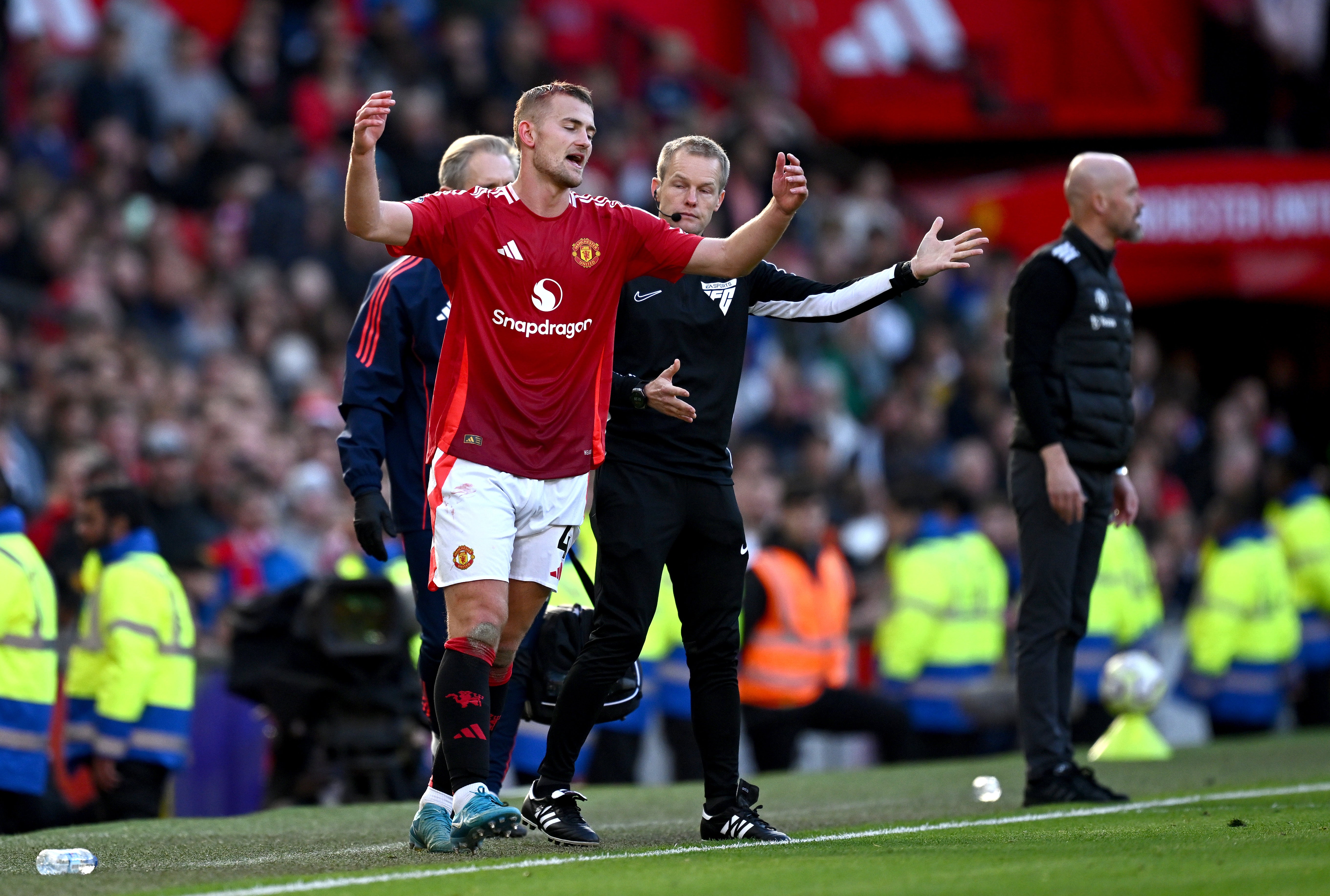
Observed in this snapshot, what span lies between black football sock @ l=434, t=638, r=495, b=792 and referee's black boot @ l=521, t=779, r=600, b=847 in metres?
0.47

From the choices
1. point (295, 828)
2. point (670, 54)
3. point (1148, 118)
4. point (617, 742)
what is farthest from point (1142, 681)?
point (1148, 118)

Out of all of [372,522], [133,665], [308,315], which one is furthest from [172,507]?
[372,522]

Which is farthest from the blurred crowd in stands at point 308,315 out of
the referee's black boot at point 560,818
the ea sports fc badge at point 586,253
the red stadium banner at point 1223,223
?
the ea sports fc badge at point 586,253

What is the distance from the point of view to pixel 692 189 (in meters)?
6.38

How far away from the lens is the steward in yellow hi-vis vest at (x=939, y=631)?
12.0 metres

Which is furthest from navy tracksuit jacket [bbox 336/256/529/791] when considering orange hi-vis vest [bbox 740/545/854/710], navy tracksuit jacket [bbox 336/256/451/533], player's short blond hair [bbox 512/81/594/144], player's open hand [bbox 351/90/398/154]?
orange hi-vis vest [bbox 740/545/854/710]

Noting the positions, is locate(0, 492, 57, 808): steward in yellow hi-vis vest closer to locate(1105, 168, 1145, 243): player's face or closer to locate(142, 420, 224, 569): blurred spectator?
locate(142, 420, 224, 569): blurred spectator

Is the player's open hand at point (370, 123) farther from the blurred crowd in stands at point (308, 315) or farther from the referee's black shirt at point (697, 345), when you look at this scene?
the blurred crowd in stands at point (308, 315)

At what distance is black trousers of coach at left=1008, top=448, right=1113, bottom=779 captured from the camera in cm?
742

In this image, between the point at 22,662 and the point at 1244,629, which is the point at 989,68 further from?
the point at 22,662

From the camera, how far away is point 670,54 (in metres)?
21.1

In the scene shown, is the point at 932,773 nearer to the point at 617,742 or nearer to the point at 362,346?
the point at 617,742

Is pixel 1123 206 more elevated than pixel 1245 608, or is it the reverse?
pixel 1123 206

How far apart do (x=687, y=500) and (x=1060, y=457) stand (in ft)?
5.88
